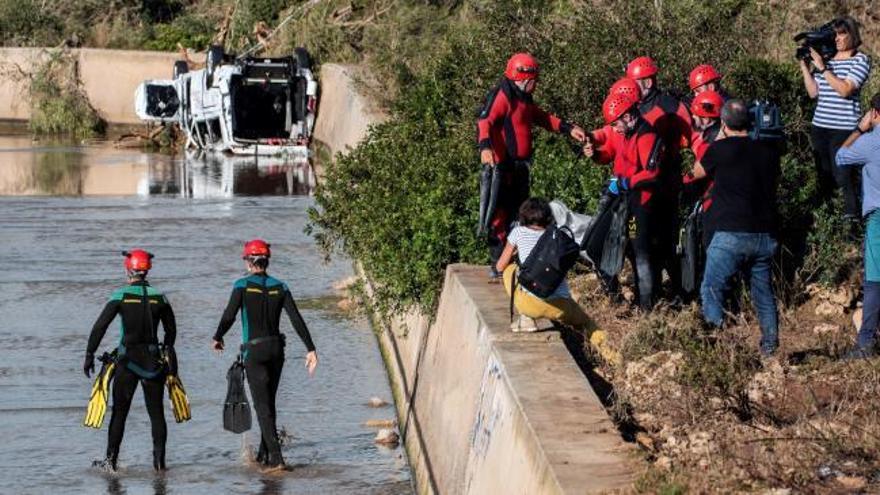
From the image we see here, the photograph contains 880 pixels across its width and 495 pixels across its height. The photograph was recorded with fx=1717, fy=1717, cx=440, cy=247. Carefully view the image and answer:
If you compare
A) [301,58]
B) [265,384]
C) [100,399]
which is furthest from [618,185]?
[301,58]

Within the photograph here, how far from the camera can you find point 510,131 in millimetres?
11867

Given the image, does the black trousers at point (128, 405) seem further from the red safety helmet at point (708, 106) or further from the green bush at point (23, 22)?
the green bush at point (23, 22)

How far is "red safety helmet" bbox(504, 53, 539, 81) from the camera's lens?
11.7 meters

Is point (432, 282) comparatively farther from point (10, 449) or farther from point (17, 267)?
point (17, 267)

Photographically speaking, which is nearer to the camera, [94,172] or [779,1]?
[779,1]

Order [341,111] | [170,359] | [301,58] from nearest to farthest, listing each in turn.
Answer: [170,359] → [341,111] → [301,58]

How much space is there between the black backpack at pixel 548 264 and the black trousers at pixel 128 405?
112 inches

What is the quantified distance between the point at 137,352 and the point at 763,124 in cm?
438

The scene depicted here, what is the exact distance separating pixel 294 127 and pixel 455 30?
9.32 meters

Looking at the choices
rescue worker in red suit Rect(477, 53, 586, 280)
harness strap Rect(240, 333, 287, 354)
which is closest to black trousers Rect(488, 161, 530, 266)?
rescue worker in red suit Rect(477, 53, 586, 280)

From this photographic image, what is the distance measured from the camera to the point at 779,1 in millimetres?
20062

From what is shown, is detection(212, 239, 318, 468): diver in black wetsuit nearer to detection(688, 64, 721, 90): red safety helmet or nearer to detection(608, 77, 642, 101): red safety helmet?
detection(608, 77, 642, 101): red safety helmet

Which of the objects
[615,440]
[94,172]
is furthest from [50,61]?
[615,440]

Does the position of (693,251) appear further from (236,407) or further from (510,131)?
(236,407)
